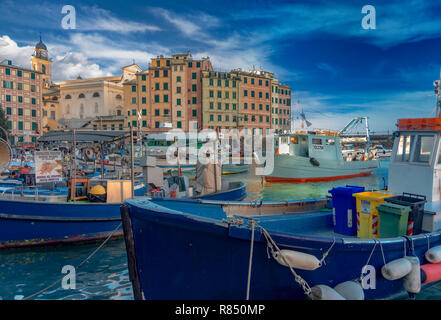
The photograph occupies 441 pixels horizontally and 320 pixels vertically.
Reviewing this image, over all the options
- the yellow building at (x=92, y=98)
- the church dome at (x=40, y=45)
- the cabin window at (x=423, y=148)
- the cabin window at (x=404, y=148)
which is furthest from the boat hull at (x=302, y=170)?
the church dome at (x=40, y=45)

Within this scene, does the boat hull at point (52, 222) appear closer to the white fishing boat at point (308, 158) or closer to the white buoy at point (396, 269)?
the white buoy at point (396, 269)

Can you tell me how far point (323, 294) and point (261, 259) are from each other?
994mm

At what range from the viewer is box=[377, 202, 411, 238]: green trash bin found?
620cm

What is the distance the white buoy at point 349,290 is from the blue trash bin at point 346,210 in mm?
2179

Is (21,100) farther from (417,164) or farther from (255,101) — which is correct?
(417,164)

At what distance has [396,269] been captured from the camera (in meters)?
5.59

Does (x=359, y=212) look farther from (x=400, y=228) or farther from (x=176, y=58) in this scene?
(x=176, y=58)

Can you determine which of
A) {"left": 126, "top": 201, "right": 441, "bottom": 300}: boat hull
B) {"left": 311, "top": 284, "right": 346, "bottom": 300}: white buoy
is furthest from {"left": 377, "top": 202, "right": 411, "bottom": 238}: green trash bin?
{"left": 311, "top": 284, "right": 346, "bottom": 300}: white buoy

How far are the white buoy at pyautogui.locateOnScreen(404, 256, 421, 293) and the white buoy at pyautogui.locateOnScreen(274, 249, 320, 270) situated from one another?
2426mm

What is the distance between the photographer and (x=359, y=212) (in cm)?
696

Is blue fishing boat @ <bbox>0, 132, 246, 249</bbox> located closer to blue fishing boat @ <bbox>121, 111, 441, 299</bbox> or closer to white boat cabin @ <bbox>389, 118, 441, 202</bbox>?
blue fishing boat @ <bbox>121, 111, 441, 299</bbox>

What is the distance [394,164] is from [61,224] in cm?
1004

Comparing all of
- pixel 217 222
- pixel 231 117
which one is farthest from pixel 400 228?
pixel 231 117

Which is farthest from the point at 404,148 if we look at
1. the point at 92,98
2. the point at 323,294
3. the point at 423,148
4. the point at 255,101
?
the point at 92,98
